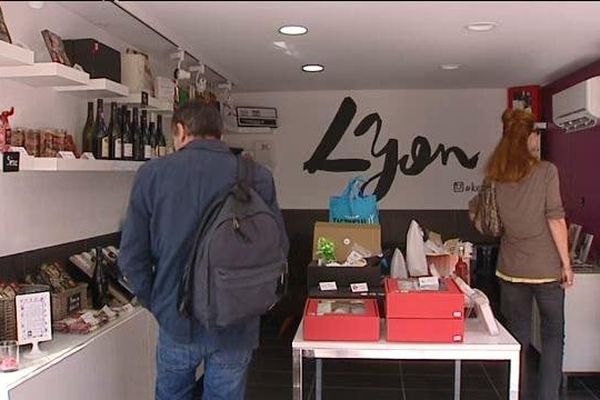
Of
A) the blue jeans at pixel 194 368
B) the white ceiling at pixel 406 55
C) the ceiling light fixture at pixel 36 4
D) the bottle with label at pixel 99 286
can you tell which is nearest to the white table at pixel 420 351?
the blue jeans at pixel 194 368

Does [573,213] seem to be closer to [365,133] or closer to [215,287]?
[365,133]

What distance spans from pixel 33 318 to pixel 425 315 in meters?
1.47

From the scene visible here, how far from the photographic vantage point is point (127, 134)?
3467mm

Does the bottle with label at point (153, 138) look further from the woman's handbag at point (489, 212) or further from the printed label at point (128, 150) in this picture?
the woman's handbag at point (489, 212)

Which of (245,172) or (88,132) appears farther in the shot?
(88,132)

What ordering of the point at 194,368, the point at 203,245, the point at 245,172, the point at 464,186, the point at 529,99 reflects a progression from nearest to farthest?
the point at 203,245, the point at 245,172, the point at 194,368, the point at 529,99, the point at 464,186

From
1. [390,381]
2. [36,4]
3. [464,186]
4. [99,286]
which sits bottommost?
[390,381]

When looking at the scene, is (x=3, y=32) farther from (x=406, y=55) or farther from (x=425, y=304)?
(x=406, y=55)

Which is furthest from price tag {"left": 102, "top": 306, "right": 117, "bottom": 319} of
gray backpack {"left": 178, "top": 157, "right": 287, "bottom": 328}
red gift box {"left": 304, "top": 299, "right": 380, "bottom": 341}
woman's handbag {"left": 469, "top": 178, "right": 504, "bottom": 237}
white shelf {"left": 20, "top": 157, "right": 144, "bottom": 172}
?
woman's handbag {"left": 469, "top": 178, "right": 504, "bottom": 237}

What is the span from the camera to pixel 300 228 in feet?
21.6

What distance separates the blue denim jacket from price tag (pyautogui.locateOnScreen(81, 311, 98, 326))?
749 mm

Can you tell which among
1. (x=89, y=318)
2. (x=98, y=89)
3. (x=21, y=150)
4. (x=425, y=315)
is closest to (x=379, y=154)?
(x=98, y=89)

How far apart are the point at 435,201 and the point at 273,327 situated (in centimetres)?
200

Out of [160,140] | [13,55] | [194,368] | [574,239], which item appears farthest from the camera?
[574,239]
